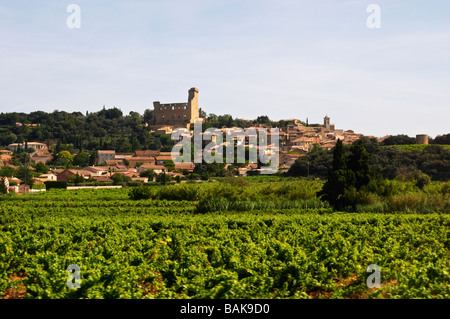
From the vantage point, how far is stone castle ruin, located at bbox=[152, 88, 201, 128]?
137 metres

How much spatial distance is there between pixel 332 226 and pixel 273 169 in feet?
201

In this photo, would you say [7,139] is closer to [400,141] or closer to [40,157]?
[40,157]

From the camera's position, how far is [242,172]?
7638cm

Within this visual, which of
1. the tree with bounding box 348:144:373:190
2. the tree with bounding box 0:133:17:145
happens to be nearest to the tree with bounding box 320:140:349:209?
the tree with bounding box 348:144:373:190

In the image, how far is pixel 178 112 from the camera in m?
138

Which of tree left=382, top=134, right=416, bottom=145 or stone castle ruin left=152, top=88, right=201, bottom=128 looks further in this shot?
stone castle ruin left=152, top=88, right=201, bottom=128

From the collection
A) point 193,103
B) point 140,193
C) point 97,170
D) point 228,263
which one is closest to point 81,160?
point 97,170

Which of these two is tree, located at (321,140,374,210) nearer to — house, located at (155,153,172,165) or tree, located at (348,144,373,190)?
tree, located at (348,144,373,190)

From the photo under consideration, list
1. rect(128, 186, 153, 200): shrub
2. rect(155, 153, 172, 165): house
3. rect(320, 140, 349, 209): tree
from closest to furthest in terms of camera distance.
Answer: rect(320, 140, 349, 209): tree, rect(128, 186, 153, 200): shrub, rect(155, 153, 172, 165): house

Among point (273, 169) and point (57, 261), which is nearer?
point (57, 261)

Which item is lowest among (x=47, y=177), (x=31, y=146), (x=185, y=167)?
(x=47, y=177)

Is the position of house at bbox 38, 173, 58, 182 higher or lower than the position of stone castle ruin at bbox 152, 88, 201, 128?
lower
